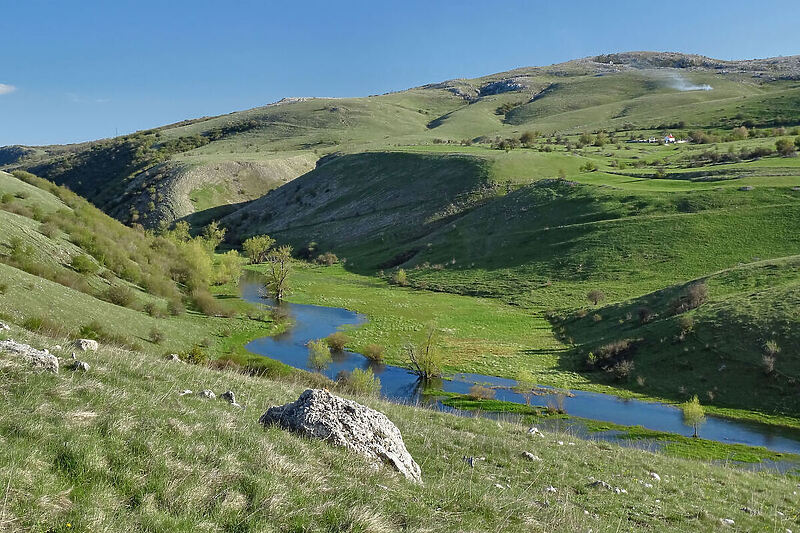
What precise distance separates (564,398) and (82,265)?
4497 centimetres

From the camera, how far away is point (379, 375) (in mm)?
49531

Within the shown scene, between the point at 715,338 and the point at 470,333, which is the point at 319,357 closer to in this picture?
the point at 470,333

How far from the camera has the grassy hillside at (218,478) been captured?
585cm

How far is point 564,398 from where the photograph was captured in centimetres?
4297

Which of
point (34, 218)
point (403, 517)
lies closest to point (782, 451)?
point (403, 517)

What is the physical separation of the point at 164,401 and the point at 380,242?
108103 mm

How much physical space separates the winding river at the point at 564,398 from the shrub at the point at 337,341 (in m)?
1.15

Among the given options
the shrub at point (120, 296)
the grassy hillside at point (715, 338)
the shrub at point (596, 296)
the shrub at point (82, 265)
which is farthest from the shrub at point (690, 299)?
the shrub at point (82, 265)

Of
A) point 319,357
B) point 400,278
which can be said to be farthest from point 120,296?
point 400,278

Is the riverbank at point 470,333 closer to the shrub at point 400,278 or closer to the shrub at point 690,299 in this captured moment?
the shrub at point 400,278

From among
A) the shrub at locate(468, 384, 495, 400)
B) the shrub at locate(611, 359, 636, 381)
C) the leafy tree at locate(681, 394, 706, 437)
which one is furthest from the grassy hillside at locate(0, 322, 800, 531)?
the shrub at locate(611, 359, 636, 381)

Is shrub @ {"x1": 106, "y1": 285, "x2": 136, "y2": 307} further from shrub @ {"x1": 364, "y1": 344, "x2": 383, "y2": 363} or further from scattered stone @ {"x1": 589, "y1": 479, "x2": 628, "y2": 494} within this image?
scattered stone @ {"x1": 589, "y1": 479, "x2": 628, "y2": 494}

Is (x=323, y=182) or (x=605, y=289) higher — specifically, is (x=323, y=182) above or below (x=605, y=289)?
above

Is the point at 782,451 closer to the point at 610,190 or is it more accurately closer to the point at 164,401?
the point at 164,401
